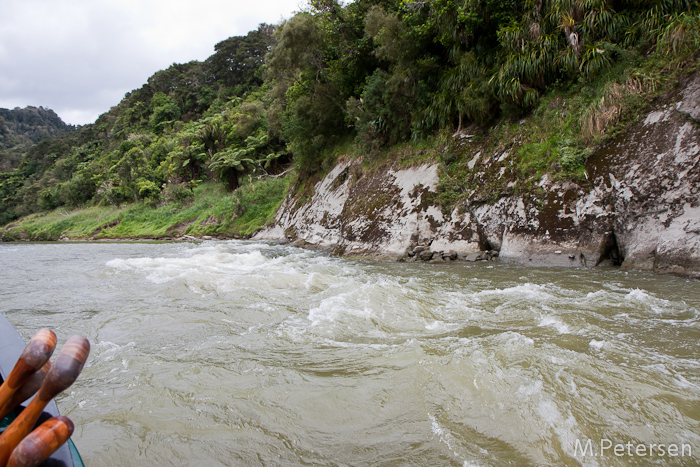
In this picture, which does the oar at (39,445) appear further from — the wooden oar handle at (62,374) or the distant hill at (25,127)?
the distant hill at (25,127)

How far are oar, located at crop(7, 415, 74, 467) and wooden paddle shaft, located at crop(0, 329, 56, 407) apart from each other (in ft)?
0.58

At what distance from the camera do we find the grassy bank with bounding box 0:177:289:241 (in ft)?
79.6

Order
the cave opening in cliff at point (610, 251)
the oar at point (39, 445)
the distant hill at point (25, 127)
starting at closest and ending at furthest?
1. the oar at point (39, 445)
2. the cave opening in cliff at point (610, 251)
3. the distant hill at point (25, 127)

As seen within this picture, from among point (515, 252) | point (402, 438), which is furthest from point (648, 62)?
point (402, 438)

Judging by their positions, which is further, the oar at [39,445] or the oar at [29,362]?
the oar at [29,362]

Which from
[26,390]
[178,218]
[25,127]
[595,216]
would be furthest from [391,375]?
[25,127]

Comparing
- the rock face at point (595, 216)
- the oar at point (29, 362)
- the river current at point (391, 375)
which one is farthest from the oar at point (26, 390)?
the rock face at point (595, 216)

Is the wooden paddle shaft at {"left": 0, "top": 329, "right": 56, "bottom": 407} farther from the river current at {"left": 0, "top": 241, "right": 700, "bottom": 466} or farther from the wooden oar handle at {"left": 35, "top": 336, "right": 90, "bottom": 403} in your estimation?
the river current at {"left": 0, "top": 241, "right": 700, "bottom": 466}

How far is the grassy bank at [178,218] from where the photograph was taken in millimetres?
24272

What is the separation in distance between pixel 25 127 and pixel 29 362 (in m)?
124

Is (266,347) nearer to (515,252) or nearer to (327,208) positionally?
(515,252)

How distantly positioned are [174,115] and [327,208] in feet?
134

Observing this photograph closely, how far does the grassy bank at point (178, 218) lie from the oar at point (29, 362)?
861 inches

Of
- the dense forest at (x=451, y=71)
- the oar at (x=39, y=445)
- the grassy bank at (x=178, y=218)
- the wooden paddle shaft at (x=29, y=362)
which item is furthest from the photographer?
the grassy bank at (x=178, y=218)
